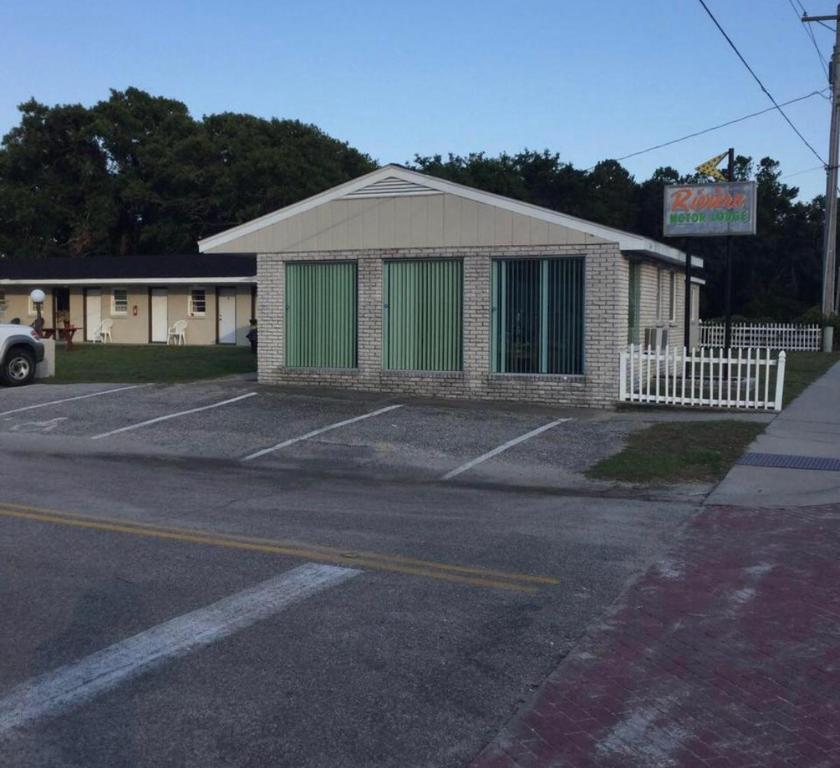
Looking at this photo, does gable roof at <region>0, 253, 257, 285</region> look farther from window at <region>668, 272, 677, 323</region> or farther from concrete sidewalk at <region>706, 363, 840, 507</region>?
concrete sidewalk at <region>706, 363, 840, 507</region>

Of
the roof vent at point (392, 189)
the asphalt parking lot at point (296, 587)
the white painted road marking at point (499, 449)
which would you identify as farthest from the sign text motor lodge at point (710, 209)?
the asphalt parking lot at point (296, 587)

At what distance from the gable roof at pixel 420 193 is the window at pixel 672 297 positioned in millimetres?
4412

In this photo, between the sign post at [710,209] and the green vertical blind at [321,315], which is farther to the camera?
the sign post at [710,209]

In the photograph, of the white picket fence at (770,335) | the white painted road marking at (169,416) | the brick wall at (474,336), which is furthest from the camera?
the white picket fence at (770,335)

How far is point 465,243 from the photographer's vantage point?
60.8 feet

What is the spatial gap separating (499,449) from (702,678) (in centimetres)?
834

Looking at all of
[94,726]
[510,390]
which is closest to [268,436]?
[510,390]

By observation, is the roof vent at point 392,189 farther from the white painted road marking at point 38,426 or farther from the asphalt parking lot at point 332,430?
the white painted road marking at point 38,426

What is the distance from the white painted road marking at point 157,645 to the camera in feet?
16.6

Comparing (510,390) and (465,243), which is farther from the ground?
(465,243)

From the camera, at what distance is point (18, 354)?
21.6 m

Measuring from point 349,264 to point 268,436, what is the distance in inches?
221

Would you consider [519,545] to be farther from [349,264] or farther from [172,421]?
[349,264]

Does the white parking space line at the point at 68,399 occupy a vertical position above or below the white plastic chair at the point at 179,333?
below
